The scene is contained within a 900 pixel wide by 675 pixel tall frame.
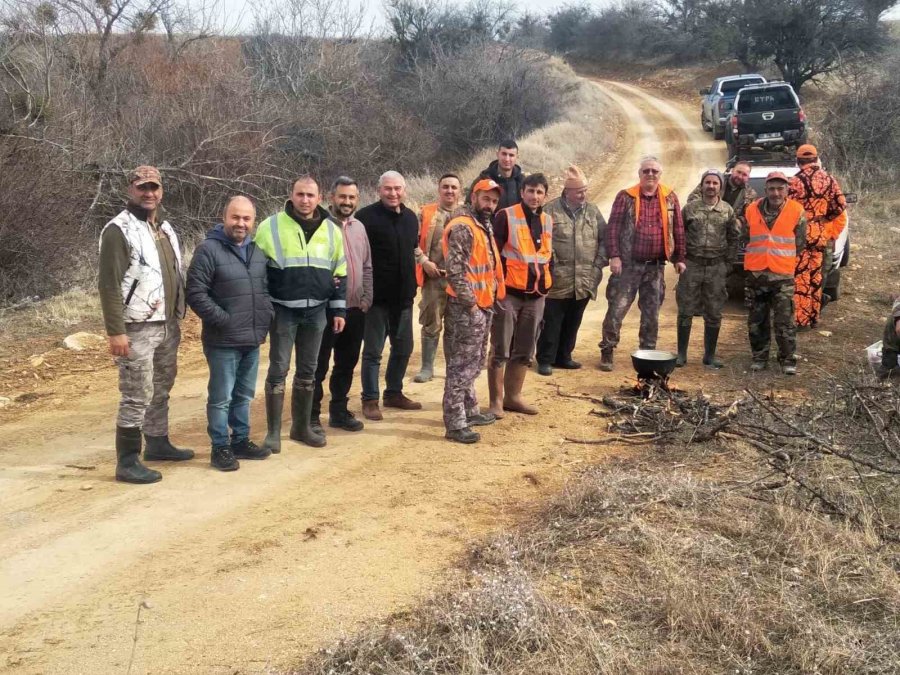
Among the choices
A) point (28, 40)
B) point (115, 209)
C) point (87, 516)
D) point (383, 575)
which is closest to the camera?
point (383, 575)

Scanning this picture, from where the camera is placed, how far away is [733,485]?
16.8ft

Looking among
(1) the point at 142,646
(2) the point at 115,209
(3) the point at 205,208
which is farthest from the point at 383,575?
(3) the point at 205,208

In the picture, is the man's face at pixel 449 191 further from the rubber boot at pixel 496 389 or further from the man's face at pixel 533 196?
the rubber boot at pixel 496 389

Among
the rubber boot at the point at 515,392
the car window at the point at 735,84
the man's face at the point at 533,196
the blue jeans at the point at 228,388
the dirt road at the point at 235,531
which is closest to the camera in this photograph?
the dirt road at the point at 235,531

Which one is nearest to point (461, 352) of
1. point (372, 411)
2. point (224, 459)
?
point (372, 411)

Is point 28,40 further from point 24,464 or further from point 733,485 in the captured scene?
point 733,485

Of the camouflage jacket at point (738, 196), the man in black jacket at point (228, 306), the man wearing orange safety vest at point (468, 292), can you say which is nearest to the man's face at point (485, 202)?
the man wearing orange safety vest at point (468, 292)

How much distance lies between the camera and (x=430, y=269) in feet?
23.2

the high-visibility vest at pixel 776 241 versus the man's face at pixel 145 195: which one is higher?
the man's face at pixel 145 195

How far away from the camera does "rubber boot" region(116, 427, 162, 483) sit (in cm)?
546

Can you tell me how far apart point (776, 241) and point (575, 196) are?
6.12ft

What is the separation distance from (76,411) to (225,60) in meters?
16.9

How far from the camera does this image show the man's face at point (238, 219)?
5.44 m

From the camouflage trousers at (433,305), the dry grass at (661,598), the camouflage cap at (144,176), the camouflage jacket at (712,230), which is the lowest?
the dry grass at (661,598)
